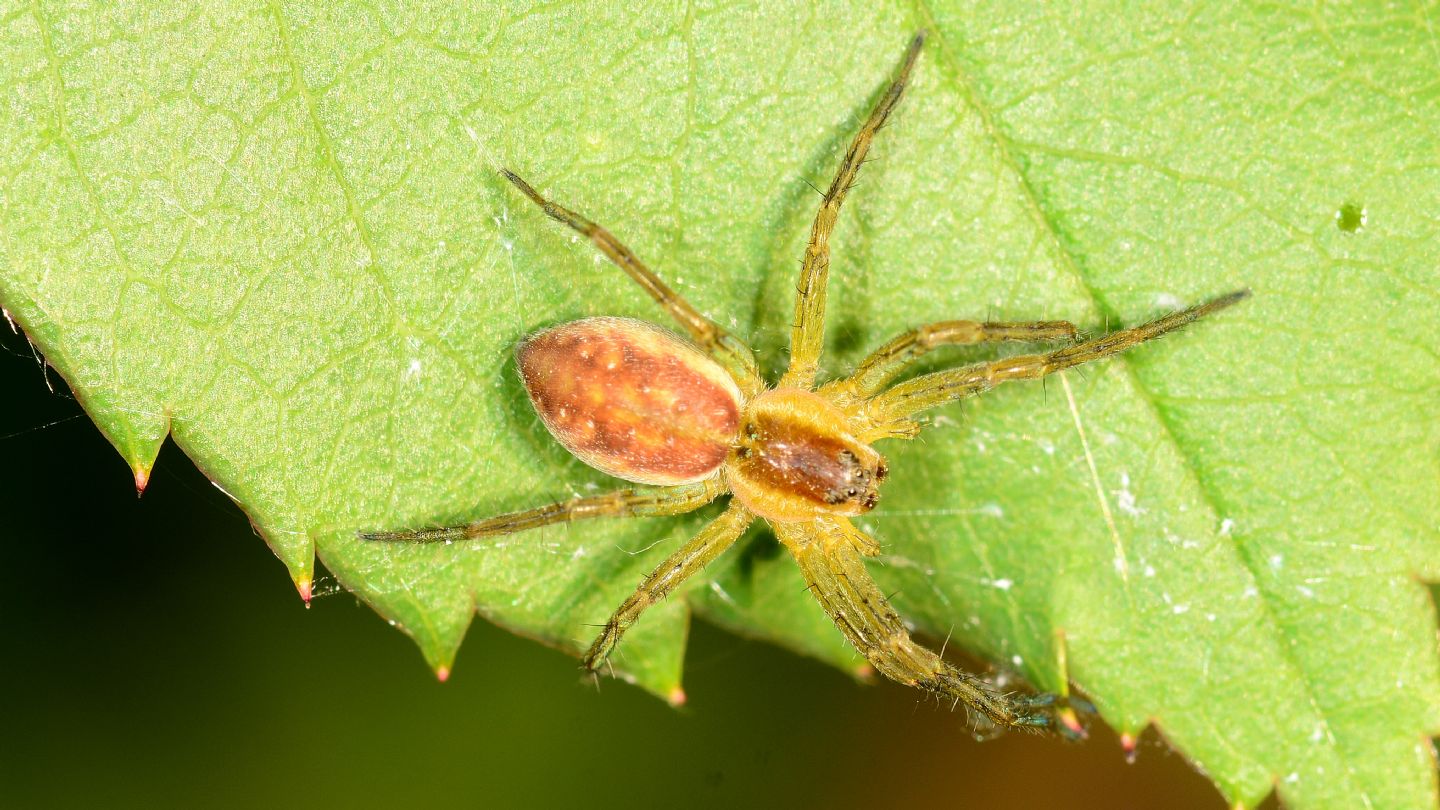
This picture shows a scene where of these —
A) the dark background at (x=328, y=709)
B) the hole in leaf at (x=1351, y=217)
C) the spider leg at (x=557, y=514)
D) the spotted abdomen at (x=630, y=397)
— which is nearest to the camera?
the hole in leaf at (x=1351, y=217)

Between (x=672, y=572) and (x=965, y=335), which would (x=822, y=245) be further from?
Answer: (x=672, y=572)

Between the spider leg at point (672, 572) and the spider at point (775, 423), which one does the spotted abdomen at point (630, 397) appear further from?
the spider leg at point (672, 572)

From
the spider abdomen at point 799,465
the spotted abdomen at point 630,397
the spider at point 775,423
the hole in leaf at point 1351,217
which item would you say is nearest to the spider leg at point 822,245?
the spider at point 775,423

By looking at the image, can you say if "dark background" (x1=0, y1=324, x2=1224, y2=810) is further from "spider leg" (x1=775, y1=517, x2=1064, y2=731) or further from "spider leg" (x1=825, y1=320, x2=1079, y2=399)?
"spider leg" (x1=825, y1=320, x2=1079, y2=399)

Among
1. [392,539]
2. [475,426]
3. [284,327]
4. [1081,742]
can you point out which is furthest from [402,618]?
[1081,742]

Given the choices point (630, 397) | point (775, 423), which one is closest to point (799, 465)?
point (775, 423)

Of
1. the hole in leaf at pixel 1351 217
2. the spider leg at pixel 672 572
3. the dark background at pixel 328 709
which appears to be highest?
the hole in leaf at pixel 1351 217

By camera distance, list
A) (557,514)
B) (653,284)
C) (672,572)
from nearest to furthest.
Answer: (653,284) → (557,514) → (672,572)
